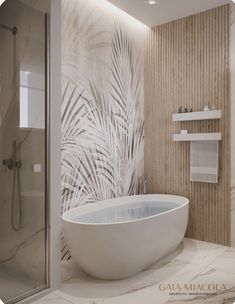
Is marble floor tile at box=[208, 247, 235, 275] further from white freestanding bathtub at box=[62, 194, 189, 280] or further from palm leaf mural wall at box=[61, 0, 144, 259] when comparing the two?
palm leaf mural wall at box=[61, 0, 144, 259]

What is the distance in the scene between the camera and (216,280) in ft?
8.68

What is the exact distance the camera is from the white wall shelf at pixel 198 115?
3.54 metres

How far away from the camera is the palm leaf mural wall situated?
3.20m

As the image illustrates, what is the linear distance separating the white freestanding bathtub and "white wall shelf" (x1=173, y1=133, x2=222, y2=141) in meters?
1.02

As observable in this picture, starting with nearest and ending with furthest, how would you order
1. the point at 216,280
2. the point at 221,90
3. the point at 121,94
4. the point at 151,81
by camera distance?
the point at 216,280 < the point at 221,90 < the point at 121,94 < the point at 151,81

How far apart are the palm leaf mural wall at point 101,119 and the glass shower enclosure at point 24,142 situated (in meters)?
0.62

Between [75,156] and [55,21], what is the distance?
4.59ft

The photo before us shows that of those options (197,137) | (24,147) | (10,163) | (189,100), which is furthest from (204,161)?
(10,163)

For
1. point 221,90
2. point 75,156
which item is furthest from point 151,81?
point 75,156

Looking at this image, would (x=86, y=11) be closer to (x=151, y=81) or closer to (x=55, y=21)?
(x=55, y=21)

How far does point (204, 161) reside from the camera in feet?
12.0

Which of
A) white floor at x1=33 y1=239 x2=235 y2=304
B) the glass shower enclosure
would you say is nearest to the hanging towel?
white floor at x1=33 y1=239 x2=235 y2=304

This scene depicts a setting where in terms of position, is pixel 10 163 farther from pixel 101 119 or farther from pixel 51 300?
pixel 101 119

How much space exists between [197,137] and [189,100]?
56 cm
